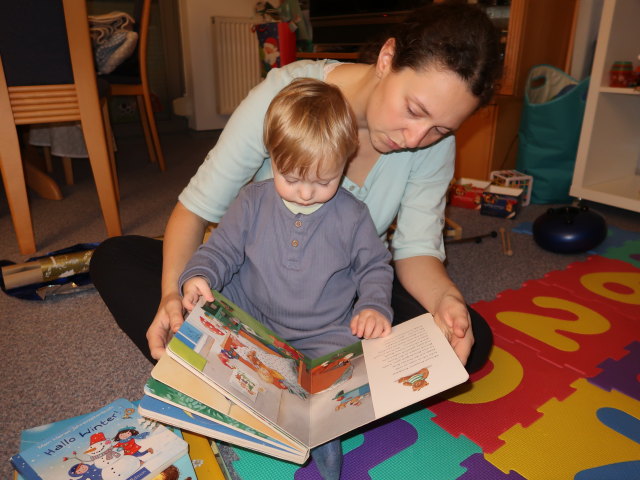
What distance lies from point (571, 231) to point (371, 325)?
3.83 feet

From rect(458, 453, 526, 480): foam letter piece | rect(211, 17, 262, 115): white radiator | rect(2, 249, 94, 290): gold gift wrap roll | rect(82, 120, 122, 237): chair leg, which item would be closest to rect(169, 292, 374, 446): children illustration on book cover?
rect(458, 453, 526, 480): foam letter piece

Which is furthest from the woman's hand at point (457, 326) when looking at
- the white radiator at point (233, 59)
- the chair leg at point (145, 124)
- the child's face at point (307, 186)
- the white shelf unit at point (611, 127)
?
the white radiator at point (233, 59)

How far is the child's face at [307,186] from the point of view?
0.76 m

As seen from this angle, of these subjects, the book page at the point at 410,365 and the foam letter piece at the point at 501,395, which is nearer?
the book page at the point at 410,365

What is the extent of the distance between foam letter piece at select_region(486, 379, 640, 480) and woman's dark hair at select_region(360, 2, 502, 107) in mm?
586

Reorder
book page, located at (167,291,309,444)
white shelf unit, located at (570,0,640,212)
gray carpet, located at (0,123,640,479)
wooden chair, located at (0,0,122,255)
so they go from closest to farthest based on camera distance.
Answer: book page, located at (167,291,309,444) → gray carpet, located at (0,123,640,479) → wooden chair, located at (0,0,122,255) → white shelf unit, located at (570,0,640,212)

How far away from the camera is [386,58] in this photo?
0.81 m

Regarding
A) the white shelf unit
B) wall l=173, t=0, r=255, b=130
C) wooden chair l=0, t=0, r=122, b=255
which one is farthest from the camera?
wall l=173, t=0, r=255, b=130

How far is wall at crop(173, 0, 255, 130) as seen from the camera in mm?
3490

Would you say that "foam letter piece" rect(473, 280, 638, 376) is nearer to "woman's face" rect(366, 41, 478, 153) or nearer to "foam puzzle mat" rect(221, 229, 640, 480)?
"foam puzzle mat" rect(221, 229, 640, 480)

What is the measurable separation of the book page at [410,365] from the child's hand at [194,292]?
0.82 ft

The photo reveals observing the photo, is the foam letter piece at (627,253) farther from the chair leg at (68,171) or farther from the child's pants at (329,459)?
the chair leg at (68,171)

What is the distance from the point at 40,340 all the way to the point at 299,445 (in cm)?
83

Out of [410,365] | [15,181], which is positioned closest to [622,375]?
[410,365]
